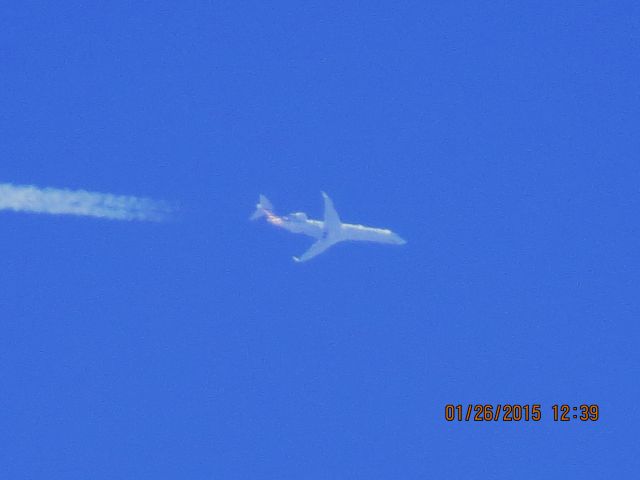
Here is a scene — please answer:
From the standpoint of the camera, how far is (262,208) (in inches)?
4131

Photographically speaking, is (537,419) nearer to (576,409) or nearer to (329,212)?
(576,409)

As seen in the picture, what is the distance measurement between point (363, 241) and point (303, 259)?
5.73 m

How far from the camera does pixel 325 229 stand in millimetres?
105500

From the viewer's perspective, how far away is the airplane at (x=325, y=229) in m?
104

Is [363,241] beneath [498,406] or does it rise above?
above

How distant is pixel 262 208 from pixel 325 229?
608 cm

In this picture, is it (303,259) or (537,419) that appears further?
(303,259)

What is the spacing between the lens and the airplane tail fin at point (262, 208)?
105 meters

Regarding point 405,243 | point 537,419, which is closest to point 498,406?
point 537,419

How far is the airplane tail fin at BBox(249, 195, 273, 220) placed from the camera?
10469cm

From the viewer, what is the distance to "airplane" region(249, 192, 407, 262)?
342ft

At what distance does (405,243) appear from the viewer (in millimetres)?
104875

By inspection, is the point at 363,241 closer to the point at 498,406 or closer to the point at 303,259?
the point at 303,259

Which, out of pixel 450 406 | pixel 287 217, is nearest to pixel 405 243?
pixel 287 217
